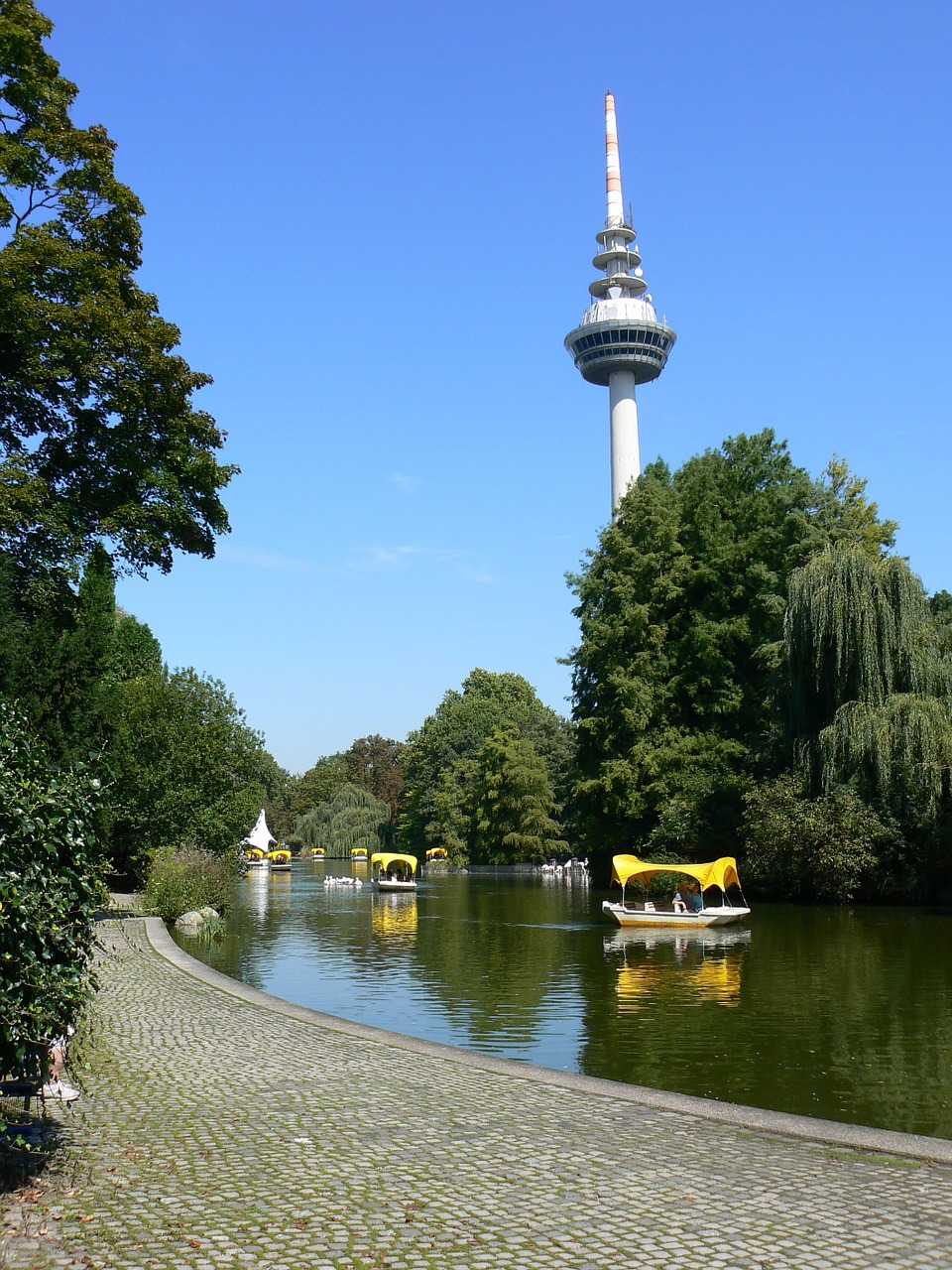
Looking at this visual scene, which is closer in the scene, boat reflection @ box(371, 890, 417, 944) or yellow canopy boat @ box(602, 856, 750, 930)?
yellow canopy boat @ box(602, 856, 750, 930)

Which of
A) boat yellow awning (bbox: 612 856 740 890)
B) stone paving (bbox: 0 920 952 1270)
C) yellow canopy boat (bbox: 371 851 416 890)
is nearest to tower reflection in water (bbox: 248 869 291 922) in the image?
yellow canopy boat (bbox: 371 851 416 890)

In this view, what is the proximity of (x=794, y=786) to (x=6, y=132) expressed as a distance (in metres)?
30.0

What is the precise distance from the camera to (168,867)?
102ft

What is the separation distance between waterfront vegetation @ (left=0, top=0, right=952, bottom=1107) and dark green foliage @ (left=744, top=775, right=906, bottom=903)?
97 millimetres

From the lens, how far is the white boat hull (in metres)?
31.3

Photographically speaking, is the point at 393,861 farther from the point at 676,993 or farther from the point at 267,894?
the point at 676,993

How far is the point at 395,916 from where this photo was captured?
128ft

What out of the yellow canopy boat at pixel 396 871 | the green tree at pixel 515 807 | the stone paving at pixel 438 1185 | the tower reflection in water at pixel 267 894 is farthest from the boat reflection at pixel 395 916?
the green tree at pixel 515 807

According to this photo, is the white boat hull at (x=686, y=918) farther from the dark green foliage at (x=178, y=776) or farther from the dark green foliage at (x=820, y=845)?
the dark green foliage at (x=178, y=776)

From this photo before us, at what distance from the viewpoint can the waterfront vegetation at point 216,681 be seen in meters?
13.9

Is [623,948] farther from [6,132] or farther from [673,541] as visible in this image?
[673,541]

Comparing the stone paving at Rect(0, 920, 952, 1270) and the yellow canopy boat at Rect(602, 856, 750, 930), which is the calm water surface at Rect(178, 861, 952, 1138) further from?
the stone paving at Rect(0, 920, 952, 1270)

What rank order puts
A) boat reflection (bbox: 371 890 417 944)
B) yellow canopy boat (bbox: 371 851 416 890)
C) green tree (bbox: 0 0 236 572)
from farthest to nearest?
1. yellow canopy boat (bbox: 371 851 416 890)
2. boat reflection (bbox: 371 890 417 944)
3. green tree (bbox: 0 0 236 572)

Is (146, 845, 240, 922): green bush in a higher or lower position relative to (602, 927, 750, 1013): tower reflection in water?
higher
